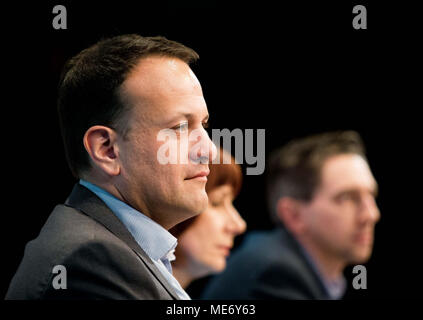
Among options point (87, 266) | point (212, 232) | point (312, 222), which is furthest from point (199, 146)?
point (312, 222)

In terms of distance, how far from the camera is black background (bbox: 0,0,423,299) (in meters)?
2.29

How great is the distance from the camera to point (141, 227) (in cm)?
159

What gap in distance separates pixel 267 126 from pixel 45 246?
7.67ft

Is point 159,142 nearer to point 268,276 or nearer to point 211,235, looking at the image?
point 211,235

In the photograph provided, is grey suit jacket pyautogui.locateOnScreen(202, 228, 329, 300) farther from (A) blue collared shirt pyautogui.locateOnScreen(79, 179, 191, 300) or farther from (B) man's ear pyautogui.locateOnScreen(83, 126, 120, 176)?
(B) man's ear pyautogui.locateOnScreen(83, 126, 120, 176)

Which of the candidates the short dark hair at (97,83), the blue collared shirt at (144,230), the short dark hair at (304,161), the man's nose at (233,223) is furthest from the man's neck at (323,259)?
the short dark hair at (97,83)

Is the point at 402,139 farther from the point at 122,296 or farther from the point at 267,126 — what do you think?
the point at 122,296

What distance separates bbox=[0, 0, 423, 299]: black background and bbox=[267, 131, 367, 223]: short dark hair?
0.40 ft

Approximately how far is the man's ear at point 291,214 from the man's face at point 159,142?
6.86 feet

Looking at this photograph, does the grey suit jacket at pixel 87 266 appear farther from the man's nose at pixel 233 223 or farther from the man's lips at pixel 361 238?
the man's lips at pixel 361 238

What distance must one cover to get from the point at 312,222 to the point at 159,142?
2.19 m

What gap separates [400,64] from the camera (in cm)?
338

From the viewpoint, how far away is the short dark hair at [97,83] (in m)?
1.58
